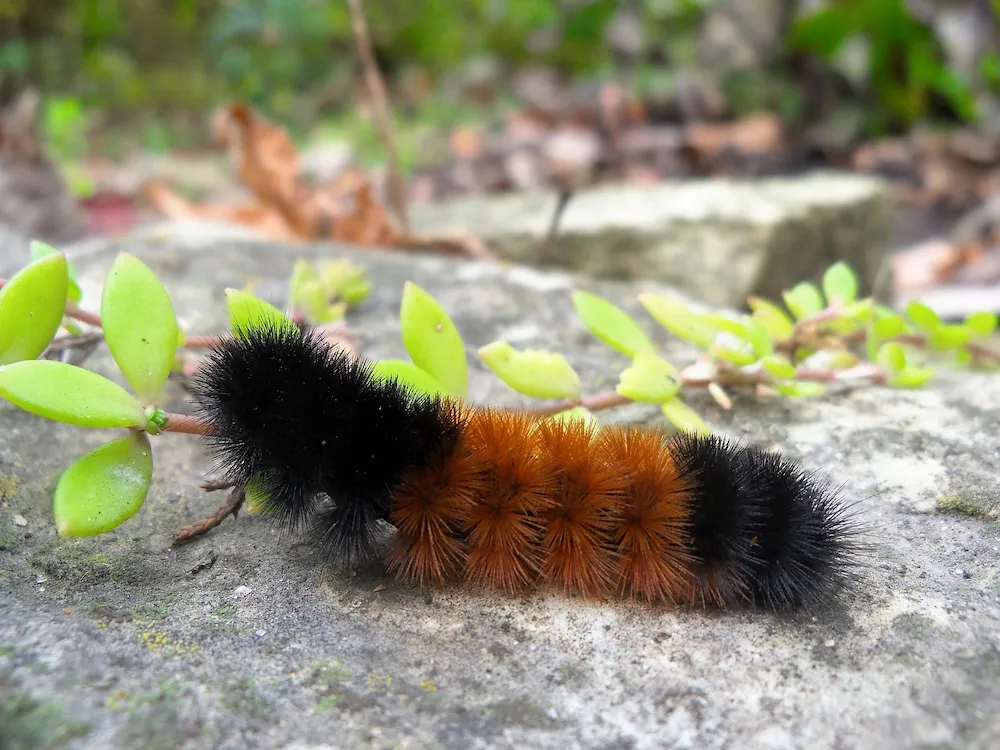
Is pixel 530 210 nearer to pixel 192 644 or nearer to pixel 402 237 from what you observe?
pixel 402 237

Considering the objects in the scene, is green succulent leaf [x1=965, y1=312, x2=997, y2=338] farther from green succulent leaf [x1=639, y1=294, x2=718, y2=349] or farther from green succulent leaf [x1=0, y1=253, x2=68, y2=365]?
green succulent leaf [x1=0, y1=253, x2=68, y2=365]

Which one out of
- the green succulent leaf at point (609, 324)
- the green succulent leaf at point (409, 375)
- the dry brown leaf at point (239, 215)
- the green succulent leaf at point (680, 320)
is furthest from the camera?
the dry brown leaf at point (239, 215)

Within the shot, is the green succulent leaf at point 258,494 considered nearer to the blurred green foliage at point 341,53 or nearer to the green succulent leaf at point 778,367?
the green succulent leaf at point 778,367

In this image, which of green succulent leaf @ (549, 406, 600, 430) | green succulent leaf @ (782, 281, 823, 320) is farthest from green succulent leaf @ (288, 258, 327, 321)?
green succulent leaf @ (782, 281, 823, 320)

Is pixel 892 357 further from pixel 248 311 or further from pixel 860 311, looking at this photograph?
pixel 248 311

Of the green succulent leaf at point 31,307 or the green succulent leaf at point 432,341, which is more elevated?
the green succulent leaf at point 31,307

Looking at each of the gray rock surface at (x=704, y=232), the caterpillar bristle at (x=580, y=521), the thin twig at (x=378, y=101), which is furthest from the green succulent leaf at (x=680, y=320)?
the thin twig at (x=378, y=101)
